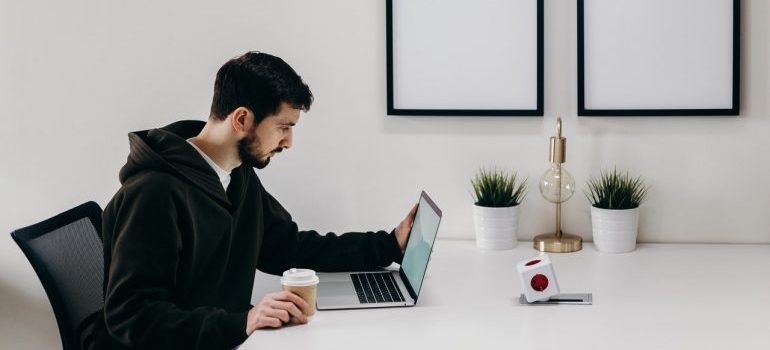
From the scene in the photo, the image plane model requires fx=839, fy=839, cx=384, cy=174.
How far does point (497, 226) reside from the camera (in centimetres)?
226

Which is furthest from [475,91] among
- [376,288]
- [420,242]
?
[376,288]

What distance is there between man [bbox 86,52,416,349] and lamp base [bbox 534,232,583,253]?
41 cm

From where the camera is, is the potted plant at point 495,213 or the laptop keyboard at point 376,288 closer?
the laptop keyboard at point 376,288

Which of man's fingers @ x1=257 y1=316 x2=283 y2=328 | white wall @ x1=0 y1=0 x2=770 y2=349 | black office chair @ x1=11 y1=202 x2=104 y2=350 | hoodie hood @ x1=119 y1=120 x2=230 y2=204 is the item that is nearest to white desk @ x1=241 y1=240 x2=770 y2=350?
man's fingers @ x1=257 y1=316 x2=283 y2=328

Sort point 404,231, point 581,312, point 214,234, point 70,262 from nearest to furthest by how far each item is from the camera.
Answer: point 581,312 → point 214,234 → point 70,262 → point 404,231

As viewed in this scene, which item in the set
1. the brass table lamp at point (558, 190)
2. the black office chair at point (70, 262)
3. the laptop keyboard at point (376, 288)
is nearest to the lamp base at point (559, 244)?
the brass table lamp at point (558, 190)

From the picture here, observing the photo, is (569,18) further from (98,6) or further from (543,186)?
(98,6)

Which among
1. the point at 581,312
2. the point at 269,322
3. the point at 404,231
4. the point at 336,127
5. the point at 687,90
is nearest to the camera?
the point at 269,322

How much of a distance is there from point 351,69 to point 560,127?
2.02 ft

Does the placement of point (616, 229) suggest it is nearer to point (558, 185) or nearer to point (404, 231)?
point (558, 185)

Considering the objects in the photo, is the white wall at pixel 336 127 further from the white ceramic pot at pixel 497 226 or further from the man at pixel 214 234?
the man at pixel 214 234

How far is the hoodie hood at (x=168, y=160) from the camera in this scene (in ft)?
5.66

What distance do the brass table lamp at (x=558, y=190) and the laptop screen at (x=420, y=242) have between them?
42 cm

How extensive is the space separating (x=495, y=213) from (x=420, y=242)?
42cm
